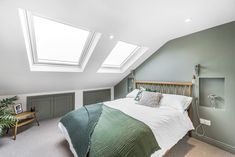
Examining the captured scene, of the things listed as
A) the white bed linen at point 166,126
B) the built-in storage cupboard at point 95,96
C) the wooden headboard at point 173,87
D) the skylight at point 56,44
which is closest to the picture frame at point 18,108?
the skylight at point 56,44

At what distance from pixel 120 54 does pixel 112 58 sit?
0.27 m

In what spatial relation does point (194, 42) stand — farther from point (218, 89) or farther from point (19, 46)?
point (19, 46)

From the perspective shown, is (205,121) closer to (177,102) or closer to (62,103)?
(177,102)

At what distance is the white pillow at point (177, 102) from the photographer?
7.64 ft

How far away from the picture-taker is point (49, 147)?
2086mm

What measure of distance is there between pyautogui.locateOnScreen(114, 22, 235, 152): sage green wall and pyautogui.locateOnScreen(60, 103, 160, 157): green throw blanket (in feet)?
5.20

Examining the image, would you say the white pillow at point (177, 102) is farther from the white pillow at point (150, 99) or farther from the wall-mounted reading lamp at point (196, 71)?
the wall-mounted reading lamp at point (196, 71)

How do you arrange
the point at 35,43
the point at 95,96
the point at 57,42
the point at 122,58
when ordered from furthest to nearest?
the point at 95,96, the point at 122,58, the point at 57,42, the point at 35,43

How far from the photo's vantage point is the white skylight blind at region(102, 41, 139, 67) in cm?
331

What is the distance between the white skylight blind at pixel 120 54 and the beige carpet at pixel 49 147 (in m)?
2.25

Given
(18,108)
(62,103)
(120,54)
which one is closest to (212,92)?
(120,54)

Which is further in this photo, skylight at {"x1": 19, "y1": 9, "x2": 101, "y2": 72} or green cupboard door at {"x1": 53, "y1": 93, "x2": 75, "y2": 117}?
green cupboard door at {"x1": 53, "y1": 93, "x2": 75, "y2": 117}

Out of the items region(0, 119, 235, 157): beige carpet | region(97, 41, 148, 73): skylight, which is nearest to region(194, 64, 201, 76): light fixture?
region(97, 41, 148, 73): skylight

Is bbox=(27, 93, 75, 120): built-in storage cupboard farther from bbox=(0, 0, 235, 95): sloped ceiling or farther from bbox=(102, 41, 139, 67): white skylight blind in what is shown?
bbox=(102, 41, 139, 67): white skylight blind
